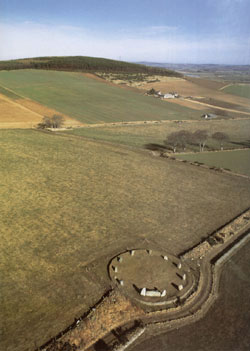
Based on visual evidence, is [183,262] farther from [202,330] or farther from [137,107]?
[137,107]

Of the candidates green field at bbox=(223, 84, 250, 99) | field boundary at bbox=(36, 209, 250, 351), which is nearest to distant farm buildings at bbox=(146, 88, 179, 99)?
green field at bbox=(223, 84, 250, 99)

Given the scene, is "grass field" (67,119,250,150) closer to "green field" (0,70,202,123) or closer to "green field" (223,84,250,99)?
"green field" (0,70,202,123)

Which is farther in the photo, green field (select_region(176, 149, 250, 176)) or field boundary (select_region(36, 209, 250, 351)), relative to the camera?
green field (select_region(176, 149, 250, 176))

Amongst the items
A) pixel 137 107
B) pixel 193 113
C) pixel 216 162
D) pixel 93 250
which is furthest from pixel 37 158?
pixel 193 113

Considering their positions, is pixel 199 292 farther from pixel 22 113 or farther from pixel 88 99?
pixel 88 99

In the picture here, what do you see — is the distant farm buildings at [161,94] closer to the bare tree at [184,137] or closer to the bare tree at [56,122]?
the bare tree at [56,122]
